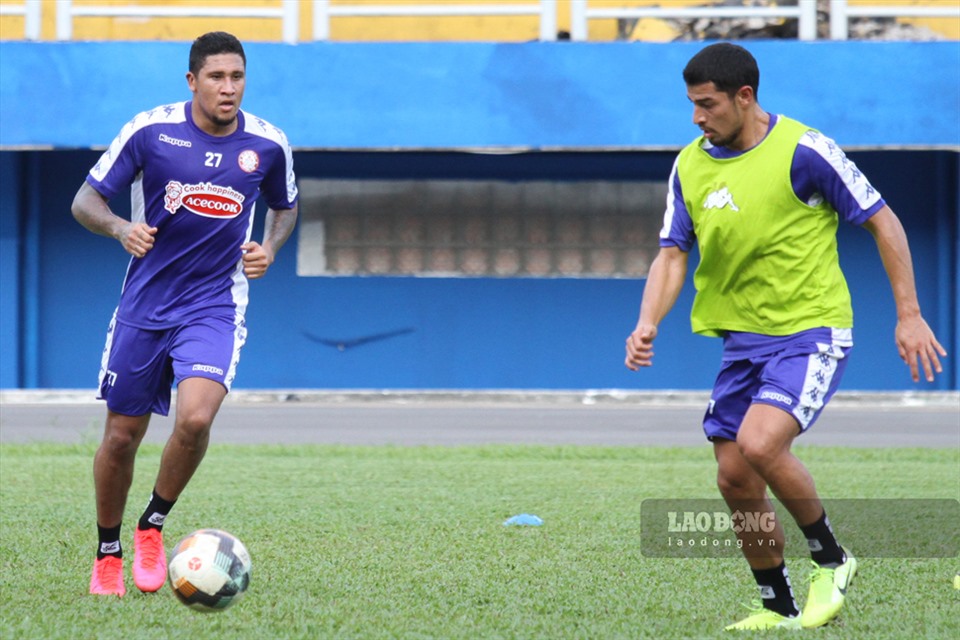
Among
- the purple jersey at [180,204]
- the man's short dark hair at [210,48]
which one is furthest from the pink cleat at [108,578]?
the man's short dark hair at [210,48]

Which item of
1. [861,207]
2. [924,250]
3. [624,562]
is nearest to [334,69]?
[924,250]

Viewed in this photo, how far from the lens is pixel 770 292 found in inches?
212

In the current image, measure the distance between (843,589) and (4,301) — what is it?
15.0 metres

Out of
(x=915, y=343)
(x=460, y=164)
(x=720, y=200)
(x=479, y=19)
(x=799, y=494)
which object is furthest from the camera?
(x=460, y=164)

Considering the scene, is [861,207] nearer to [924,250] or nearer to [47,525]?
[47,525]

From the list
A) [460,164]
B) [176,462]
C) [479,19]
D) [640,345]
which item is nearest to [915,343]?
[640,345]

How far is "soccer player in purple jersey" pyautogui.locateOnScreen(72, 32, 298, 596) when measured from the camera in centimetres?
605

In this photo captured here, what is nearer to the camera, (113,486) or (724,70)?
(724,70)

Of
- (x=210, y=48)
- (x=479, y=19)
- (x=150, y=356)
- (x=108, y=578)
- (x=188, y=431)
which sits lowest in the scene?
(x=108, y=578)

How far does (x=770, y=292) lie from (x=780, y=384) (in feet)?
1.17

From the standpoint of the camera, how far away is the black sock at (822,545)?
539 cm

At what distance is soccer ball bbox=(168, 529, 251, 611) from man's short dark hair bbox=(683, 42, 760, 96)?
237cm

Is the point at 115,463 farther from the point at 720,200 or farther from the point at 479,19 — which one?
the point at 479,19

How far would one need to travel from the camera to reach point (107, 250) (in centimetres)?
1880
